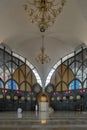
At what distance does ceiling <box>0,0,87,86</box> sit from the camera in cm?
2386

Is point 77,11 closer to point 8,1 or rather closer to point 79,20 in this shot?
point 79,20

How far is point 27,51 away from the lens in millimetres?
35062

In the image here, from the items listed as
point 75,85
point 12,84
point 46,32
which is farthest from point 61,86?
point 46,32

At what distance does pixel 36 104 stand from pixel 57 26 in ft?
36.2

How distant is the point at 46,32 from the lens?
3038 centimetres

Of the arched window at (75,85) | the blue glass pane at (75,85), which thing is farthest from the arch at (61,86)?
the blue glass pane at (75,85)

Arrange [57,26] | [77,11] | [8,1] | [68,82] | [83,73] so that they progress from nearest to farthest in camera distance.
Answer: [8,1] < [77,11] < [57,26] < [83,73] < [68,82]

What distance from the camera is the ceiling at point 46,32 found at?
78.3 ft

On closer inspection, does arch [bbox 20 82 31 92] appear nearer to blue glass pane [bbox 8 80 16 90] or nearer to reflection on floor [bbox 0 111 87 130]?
blue glass pane [bbox 8 80 16 90]

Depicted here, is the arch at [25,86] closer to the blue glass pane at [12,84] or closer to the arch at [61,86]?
the blue glass pane at [12,84]

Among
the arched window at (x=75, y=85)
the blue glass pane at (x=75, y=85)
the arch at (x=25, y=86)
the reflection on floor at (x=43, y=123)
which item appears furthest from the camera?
the arch at (x=25, y=86)

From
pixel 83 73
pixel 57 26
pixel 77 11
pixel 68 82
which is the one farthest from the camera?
pixel 68 82

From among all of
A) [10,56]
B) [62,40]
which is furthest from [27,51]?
[62,40]

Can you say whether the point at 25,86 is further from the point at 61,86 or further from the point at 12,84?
the point at 61,86
